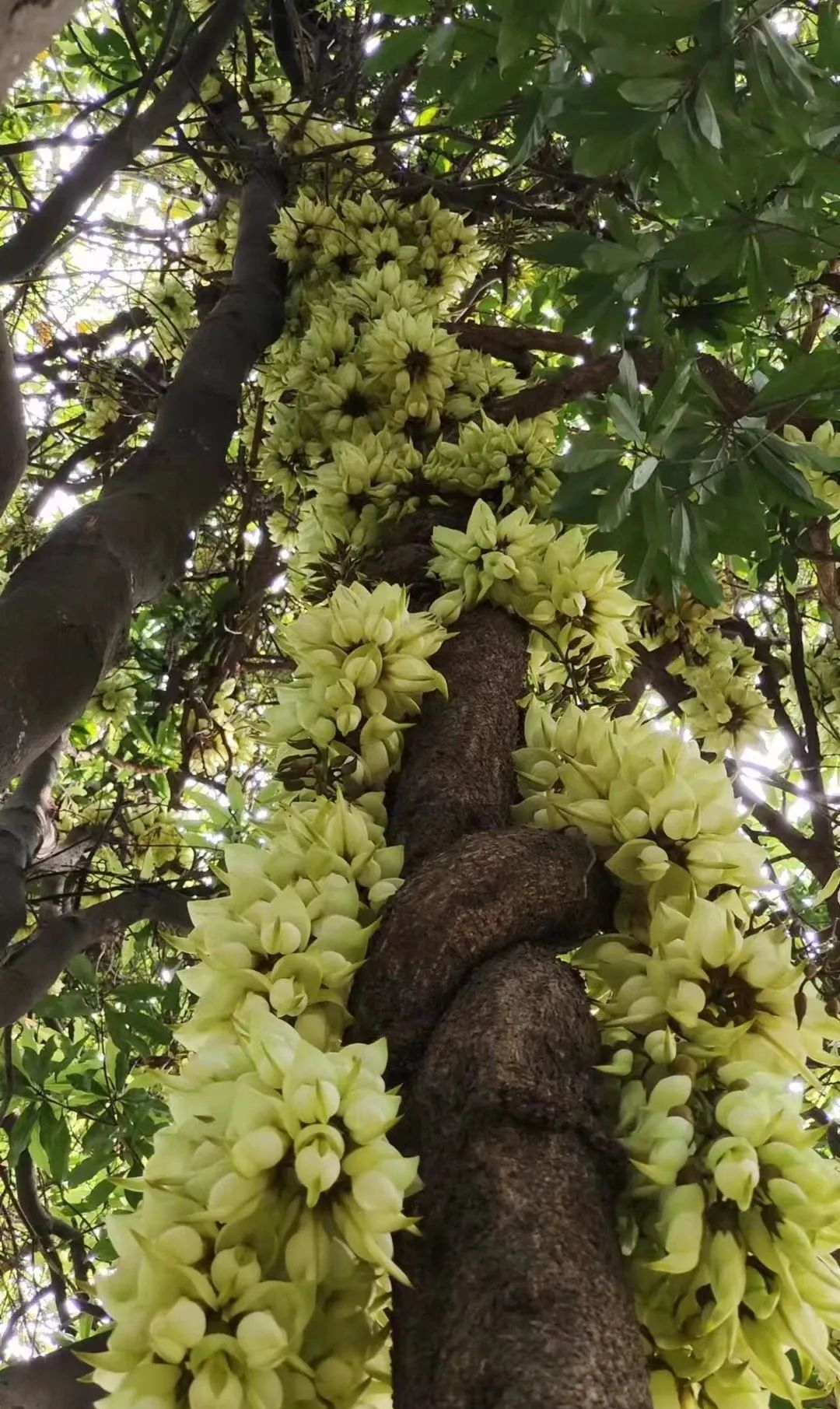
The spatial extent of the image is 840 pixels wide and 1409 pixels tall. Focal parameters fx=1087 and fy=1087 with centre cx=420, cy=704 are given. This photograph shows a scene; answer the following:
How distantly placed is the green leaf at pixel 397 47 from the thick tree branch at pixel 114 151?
344 millimetres

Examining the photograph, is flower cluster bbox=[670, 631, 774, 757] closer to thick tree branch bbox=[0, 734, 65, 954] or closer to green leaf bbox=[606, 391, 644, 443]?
green leaf bbox=[606, 391, 644, 443]

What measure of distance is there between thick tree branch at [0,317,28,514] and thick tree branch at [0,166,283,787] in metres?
0.17

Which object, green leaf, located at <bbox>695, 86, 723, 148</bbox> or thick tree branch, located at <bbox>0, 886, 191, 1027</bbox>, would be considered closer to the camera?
green leaf, located at <bbox>695, 86, 723, 148</bbox>

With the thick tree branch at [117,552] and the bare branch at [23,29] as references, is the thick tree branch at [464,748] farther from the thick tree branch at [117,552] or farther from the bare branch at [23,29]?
the bare branch at [23,29]

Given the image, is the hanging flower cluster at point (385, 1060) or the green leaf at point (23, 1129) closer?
the hanging flower cluster at point (385, 1060)

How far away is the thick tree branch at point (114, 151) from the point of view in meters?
1.35

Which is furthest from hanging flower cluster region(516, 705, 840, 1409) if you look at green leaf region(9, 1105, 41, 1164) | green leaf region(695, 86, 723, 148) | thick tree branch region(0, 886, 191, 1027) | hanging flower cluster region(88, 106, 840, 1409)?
green leaf region(9, 1105, 41, 1164)

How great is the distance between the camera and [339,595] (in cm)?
Result: 137

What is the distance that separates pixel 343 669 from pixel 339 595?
106 mm

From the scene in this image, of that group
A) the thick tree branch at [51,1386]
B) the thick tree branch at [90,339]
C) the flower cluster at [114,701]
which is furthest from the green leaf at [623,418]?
the flower cluster at [114,701]

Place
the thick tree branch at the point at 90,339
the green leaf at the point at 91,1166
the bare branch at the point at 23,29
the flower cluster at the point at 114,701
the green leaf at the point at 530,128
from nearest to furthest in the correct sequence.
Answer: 1. the bare branch at the point at 23,29
2. the green leaf at the point at 530,128
3. the green leaf at the point at 91,1166
4. the thick tree branch at the point at 90,339
5. the flower cluster at the point at 114,701

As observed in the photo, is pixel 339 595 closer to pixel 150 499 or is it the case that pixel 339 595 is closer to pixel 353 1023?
pixel 150 499

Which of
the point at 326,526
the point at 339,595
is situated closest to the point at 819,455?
the point at 339,595

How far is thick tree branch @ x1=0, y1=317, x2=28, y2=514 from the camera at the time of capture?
107 cm
